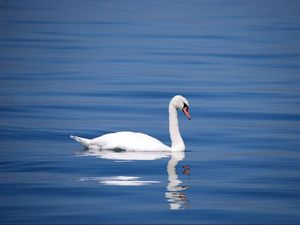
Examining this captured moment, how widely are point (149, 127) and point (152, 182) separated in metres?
6.74

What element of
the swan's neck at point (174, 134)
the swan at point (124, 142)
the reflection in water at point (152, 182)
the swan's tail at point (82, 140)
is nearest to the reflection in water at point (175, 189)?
the reflection in water at point (152, 182)

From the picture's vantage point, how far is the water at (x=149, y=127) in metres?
14.5

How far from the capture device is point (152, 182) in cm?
1631

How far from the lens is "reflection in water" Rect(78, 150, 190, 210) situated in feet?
49.3

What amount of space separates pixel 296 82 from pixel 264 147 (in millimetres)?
13055

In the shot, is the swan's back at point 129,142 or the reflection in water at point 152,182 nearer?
the reflection in water at point 152,182

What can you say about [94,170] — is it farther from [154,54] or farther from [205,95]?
[154,54]

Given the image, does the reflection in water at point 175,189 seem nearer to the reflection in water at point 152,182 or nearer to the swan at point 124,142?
the reflection in water at point 152,182

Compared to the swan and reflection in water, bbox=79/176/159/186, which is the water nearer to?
reflection in water, bbox=79/176/159/186

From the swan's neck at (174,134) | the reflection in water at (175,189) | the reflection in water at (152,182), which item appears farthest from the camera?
the swan's neck at (174,134)

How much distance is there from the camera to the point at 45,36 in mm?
53219

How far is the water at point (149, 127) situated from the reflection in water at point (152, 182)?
22mm

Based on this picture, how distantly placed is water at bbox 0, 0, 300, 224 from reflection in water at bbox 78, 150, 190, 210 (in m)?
0.02

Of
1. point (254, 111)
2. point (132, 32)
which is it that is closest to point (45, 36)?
point (132, 32)
